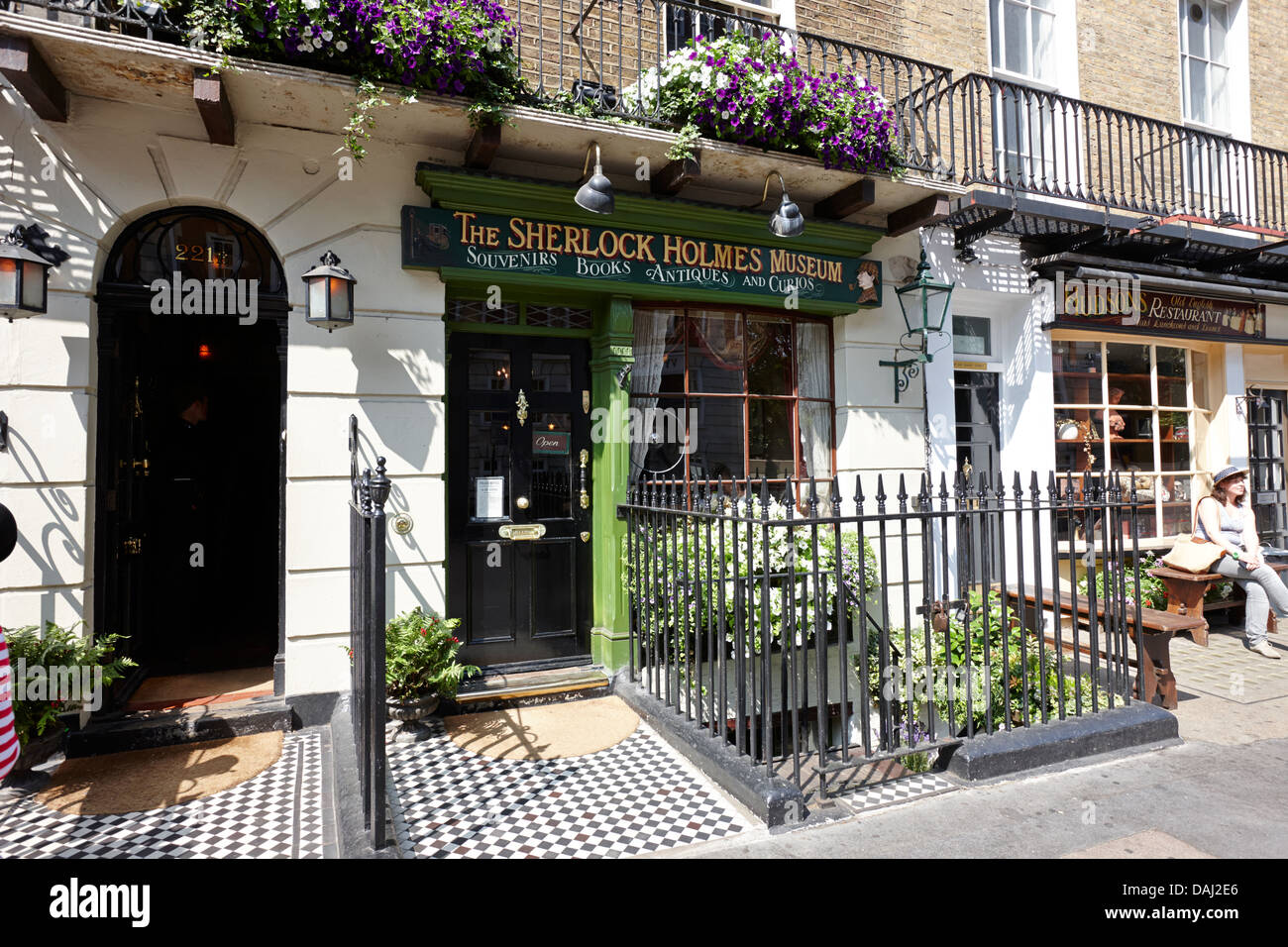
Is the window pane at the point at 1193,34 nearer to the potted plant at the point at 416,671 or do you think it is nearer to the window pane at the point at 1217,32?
the window pane at the point at 1217,32

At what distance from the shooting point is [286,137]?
5098 millimetres

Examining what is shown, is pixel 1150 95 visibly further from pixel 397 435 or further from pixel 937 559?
pixel 397 435

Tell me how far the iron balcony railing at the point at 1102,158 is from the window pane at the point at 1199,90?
0.58m

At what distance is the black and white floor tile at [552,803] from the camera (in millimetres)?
3471

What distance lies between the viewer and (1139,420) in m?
8.78

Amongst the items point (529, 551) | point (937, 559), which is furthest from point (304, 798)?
point (937, 559)

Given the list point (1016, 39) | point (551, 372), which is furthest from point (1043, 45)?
point (551, 372)

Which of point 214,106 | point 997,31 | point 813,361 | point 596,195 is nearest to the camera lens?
point 214,106

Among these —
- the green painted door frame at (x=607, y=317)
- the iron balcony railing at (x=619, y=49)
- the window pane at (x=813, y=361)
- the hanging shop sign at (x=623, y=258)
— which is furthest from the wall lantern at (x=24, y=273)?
the window pane at (x=813, y=361)

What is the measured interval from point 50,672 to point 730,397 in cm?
515

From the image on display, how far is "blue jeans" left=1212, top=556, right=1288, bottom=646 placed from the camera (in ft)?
22.9

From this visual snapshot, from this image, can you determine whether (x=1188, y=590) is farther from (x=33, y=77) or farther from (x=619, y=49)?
(x=33, y=77)

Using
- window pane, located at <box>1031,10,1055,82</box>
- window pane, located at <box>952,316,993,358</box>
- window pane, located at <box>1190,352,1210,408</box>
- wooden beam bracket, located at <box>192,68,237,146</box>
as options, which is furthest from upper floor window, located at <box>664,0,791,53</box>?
window pane, located at <box>1190,352,1210,408</box>

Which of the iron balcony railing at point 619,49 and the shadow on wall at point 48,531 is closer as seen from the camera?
the shadow on wall at point 48,531
